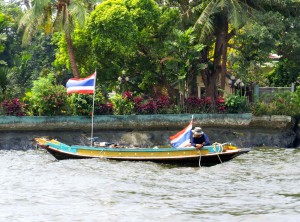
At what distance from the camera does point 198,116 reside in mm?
40094

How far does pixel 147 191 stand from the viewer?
2267 cm

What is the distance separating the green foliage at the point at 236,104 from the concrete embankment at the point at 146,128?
68 cm

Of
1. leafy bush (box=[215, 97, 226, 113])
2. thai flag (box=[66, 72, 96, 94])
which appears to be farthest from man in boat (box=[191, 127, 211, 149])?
leafy bush (box=[215, 97, 226, 113])

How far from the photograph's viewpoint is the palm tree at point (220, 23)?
40688mm

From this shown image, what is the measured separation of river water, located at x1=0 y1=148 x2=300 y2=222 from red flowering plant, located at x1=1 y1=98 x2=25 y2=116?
763 centimetres

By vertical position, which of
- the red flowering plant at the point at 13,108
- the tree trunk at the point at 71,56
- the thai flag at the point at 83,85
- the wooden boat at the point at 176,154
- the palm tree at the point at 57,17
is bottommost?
the wooden boat at the point at 176,154

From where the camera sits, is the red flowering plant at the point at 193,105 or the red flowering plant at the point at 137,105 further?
the red flowering plant at the point at 193,105

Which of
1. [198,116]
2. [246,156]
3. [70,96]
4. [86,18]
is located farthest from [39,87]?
[246,156]

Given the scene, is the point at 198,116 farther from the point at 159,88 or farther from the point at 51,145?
the point at 51,145

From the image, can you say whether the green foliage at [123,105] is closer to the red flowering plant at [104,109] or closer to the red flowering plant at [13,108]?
the red flowering plant at [104,109]

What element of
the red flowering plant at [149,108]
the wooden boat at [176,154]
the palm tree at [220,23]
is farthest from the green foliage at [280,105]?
the wooden boat at [176,154]

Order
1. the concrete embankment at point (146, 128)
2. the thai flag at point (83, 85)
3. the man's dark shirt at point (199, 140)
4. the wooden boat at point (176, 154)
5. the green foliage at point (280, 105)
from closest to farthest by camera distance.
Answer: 1. the wooden boat at point (176, 154)
2. the man's dark shirt at point (199, 140)
3. the thai flag at point (83, 85)
4. the concrete embankment at point (146, 128)
5. the green foliage at point (280, 105)

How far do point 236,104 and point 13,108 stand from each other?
41.2 ft

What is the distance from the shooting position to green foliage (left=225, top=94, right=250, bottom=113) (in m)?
40.4
